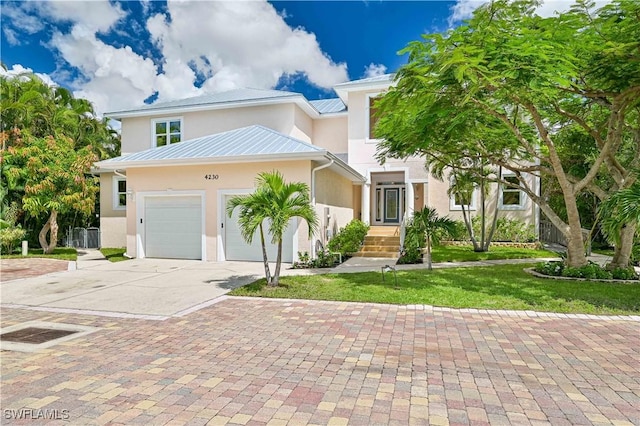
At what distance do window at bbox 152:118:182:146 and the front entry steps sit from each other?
40.7ft

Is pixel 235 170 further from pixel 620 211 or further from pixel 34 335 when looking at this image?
pixel 620 211

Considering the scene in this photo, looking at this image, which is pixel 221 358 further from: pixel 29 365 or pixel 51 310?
pixel 51 310

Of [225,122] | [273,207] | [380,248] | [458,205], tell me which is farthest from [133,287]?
[458,205]

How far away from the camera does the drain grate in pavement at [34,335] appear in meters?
5.62

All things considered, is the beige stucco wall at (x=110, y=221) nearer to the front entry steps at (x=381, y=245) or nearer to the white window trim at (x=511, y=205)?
the front entry steps at (x=381, y=245)

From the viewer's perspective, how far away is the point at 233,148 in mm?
14320

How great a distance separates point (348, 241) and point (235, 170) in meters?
5.58

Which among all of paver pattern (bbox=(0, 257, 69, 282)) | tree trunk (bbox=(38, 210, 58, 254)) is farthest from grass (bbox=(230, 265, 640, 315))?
tree trunk (bbox=(38, 210, 58, 254))

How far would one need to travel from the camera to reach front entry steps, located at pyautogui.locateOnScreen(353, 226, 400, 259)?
52.7 feet

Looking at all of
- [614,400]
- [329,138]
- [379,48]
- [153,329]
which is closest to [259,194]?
[153,329]

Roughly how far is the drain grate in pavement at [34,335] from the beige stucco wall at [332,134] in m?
17.2

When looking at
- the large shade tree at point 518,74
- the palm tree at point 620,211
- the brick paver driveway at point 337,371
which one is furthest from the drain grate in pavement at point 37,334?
the palm tree at point 620,211

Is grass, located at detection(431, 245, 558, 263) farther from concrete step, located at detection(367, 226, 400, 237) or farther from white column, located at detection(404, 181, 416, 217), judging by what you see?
white column, located at detection(404, 181, 416, 217)
